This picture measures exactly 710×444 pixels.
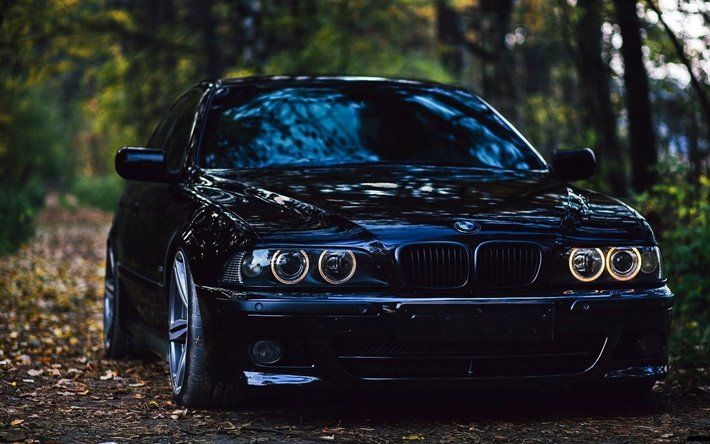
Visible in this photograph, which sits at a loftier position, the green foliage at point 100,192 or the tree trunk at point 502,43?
the tree trunk at point 502,43

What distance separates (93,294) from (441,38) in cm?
2083

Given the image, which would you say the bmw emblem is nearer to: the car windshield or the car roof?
the car windshield

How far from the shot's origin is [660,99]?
13.4 meters

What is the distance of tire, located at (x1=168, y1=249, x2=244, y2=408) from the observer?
514 centimetres

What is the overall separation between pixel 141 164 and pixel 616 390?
8.52 feet

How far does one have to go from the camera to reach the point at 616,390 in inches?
216

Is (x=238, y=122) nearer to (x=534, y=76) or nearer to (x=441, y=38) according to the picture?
(x=441, y=38)

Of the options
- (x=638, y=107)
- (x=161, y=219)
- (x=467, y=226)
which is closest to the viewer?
(x=467, y=226)

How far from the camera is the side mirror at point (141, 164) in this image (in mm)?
6258

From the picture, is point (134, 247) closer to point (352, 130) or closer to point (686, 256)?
point (352, 130)

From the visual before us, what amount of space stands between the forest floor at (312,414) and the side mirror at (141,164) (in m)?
1.09

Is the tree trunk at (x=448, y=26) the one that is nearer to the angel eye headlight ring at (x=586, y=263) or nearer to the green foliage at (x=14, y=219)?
the green foliage at (x=14, y=219)

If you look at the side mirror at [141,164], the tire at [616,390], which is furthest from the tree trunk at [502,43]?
the tire at [616,390]

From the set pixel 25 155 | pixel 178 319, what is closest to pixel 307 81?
pixel 178 319
